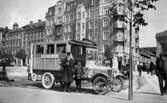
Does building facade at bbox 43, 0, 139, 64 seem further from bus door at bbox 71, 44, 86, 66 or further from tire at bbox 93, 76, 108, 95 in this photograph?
tire at bbox 93, 76, 108, 95

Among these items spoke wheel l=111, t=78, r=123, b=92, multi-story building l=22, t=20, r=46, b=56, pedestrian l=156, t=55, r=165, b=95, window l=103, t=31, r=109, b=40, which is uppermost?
multi-story building l=22, t=20, r=46, b=56

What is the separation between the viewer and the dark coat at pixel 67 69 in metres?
13.3

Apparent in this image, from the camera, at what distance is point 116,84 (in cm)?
1385

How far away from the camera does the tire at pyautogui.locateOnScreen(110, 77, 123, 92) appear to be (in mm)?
13449

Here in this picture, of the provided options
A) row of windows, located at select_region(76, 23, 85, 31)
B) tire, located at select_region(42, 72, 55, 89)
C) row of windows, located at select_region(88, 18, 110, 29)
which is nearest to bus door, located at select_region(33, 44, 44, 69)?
tire, located at select_region(42, 72, 55, 89)

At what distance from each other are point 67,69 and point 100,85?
5.88 feet

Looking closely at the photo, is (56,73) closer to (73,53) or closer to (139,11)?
(73,53)

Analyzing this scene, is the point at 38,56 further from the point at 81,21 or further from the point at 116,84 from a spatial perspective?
the point at 81,21

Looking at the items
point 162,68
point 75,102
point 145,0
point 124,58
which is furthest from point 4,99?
point 124,58

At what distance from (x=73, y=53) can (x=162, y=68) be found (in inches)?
177

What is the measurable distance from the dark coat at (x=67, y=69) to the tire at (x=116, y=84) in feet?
6.81

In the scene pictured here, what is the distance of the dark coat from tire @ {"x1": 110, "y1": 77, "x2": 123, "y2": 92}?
208cm

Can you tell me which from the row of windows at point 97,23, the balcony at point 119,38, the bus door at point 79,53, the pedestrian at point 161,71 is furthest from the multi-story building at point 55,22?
the pedestrian at point 161,71

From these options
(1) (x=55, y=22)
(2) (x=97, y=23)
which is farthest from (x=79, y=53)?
(1) (x=55, y=22)
